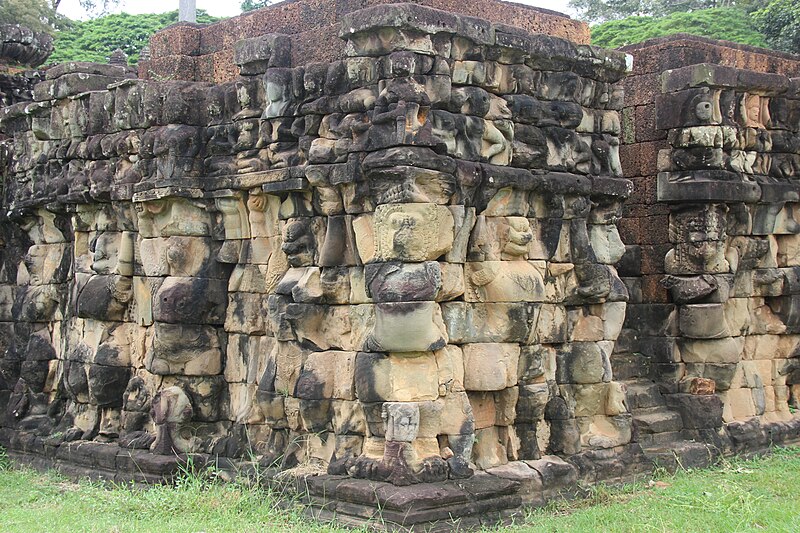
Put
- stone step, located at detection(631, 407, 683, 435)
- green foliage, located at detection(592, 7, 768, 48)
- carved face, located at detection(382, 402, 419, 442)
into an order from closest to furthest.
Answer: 1. carved face, located at detection(382, 402, 419, 442)
2. stone step, located at detection(631, 407, 683, 435)
3. green foliage, located at detection(592, 7, 768, 48)

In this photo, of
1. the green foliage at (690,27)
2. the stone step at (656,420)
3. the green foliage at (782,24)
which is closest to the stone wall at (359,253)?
the stone step at (656,420)

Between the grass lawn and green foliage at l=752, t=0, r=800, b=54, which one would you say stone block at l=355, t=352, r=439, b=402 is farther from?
green foliage at l=752, t=0, r=800, b=54

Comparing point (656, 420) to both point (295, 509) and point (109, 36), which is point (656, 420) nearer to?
point (295, 509)

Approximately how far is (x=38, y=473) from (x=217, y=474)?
8.39 feet

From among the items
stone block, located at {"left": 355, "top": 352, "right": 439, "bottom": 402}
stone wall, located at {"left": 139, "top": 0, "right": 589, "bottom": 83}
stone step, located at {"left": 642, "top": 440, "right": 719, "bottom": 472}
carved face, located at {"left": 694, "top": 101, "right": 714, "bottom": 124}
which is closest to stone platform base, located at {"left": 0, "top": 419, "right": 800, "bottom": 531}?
stone step, located at {"left": 642, "top": 440, "right": 719, "bottom": 472}

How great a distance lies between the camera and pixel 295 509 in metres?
8.73

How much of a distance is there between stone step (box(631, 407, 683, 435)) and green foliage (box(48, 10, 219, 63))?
48.9 ft

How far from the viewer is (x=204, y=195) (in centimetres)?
1023

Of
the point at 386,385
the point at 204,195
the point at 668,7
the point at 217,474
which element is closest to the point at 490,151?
the point at 386,385

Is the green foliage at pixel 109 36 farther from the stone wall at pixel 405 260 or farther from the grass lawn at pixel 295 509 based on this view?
the grass lawn at pixel 295 509

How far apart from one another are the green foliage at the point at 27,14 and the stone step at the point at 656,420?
55.0 ft

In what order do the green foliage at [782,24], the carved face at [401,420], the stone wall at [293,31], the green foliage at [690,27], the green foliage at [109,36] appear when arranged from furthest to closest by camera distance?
the green foliage at [109,36], the green foliage at [690,27], the green foliage at [782,24], the stone wall at [293,31], the carved face at [401,420]

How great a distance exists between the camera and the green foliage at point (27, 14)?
77.7 feet

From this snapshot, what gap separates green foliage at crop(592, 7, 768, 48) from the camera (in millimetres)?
19281
